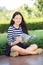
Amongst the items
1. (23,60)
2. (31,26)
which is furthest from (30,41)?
(31,26)

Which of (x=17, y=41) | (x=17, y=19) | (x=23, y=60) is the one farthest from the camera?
(x=17, y=19)

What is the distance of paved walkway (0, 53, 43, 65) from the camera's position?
22.4 ft

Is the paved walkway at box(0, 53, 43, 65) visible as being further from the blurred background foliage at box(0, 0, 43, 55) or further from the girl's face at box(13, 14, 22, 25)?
the blurred background foliage at box(0, 0, 43, 55)

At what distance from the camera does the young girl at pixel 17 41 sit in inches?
301

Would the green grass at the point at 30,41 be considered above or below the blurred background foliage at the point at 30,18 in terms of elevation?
below

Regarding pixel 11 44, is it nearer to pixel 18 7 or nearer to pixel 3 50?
pixel 3 50

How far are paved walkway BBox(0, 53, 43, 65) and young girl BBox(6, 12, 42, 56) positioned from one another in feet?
0.53

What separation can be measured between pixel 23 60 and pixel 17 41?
65 cm

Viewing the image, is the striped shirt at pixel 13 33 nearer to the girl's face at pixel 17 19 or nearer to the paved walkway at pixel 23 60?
the girl's face at pixel 17 19

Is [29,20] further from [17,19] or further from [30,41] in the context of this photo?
[17,19]

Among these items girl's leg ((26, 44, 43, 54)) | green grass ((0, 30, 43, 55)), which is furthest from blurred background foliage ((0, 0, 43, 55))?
girl's leg ((26, 44, 43, 54))

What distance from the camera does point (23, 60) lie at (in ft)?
23.6

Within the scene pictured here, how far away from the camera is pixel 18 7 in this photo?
9.72m

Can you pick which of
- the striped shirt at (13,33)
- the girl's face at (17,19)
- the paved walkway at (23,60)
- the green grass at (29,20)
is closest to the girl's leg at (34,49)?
the paved walkway at (23,60)
